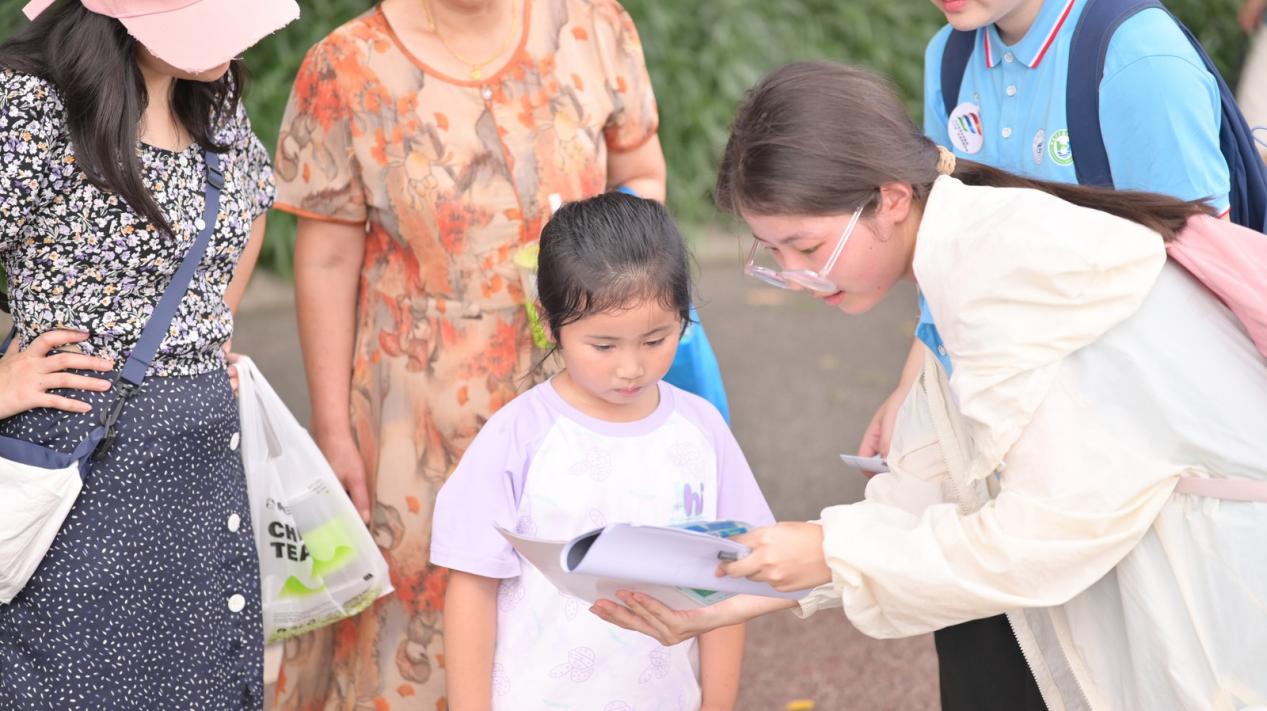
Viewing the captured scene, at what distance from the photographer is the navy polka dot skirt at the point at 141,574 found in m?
2.58

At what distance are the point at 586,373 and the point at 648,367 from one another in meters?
0.12

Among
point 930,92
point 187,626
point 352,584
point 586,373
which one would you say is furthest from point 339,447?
point 930,92

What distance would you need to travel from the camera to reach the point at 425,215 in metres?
2.99

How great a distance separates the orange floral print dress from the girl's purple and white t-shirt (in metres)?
0.39

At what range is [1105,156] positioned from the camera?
271cm

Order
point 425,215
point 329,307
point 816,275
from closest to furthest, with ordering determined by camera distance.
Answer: point 816,275
point 425,215
point 329,307

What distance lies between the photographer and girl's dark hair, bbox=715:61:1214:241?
7.43 ft

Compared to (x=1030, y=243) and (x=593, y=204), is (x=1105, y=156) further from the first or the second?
(x=593, y=204)

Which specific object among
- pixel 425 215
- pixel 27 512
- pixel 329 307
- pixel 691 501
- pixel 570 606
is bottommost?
pixel 570 606

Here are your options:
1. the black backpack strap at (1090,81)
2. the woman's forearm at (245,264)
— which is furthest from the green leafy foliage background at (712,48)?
the black backpack strap at (1090,81)

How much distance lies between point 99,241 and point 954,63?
177cm

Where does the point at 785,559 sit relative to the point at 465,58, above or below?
below

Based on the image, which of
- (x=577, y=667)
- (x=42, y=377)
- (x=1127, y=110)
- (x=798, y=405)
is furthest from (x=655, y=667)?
(x=798, y=405)

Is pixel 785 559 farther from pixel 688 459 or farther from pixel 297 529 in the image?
pixel 297 529
